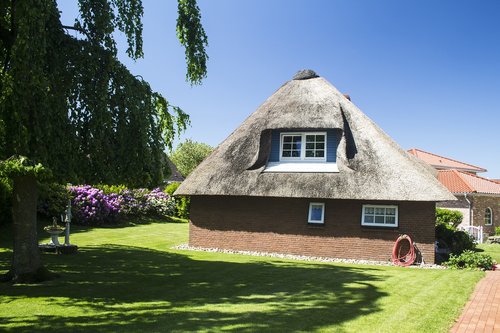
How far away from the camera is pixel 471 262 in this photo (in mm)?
14062

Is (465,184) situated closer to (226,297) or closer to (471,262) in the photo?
(471,262)

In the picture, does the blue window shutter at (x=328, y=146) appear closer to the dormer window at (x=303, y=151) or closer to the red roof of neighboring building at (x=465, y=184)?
the dormer window at (x=303, y=151)

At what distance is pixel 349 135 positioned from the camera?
16.5 metres

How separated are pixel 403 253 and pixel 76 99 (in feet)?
38.7

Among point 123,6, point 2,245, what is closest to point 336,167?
point 123,6

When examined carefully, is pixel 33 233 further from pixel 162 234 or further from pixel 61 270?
pixel 162 234

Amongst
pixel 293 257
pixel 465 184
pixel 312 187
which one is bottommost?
pixel 293 257

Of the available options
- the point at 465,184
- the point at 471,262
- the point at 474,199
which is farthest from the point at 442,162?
the point at 471,262

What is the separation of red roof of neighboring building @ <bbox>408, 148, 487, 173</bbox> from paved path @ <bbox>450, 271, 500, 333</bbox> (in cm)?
3335

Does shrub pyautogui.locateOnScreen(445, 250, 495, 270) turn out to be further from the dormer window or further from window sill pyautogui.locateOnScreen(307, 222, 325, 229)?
the dormer window

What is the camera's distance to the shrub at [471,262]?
45.4 feet

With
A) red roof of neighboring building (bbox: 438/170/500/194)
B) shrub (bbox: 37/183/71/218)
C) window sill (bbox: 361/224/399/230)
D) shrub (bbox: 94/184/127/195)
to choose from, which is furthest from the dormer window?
red roof of neighboring building (bbox: 438/170/500/194)

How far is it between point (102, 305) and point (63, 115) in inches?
146

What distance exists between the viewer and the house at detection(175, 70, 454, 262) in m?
14.6
